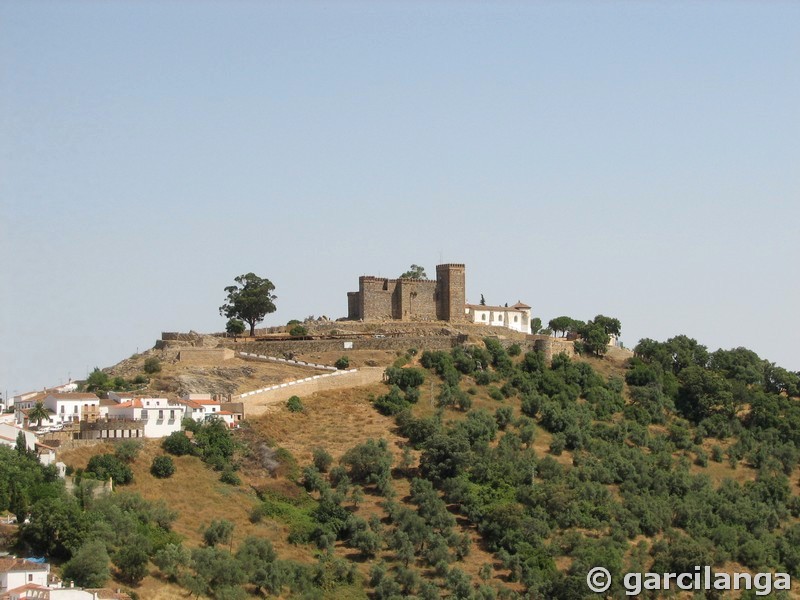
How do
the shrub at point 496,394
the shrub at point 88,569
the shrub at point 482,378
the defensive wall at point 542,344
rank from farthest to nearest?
the defensive wall at point 542,344, the shrub at point 482,378, the shrub at point 496,394, the shrub at point 88,569

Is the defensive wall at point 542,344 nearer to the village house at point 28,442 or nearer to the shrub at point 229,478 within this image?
the shrub at point 229,478

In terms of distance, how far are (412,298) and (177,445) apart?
24659 millimetres

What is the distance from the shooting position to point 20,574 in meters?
47.1

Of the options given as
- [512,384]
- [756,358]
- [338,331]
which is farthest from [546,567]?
[756,358]

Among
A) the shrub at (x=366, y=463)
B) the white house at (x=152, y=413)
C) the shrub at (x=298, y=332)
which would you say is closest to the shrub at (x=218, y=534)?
the white house at (x=152, y=413)

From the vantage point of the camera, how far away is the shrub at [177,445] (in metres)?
59.5

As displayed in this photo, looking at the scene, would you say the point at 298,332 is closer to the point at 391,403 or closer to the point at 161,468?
the point at 391,403

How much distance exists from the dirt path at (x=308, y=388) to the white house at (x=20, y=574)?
18.1 m

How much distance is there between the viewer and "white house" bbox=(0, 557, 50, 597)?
46.8m

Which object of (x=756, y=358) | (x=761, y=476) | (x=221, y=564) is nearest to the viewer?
(x=221, y=564)

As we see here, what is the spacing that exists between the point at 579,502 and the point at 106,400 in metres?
19.9

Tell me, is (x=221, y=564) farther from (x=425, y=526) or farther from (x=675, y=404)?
(x=675, y=404)

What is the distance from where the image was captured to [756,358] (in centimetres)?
8612

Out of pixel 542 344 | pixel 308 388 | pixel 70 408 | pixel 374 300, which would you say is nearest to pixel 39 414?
pixel 70 408
